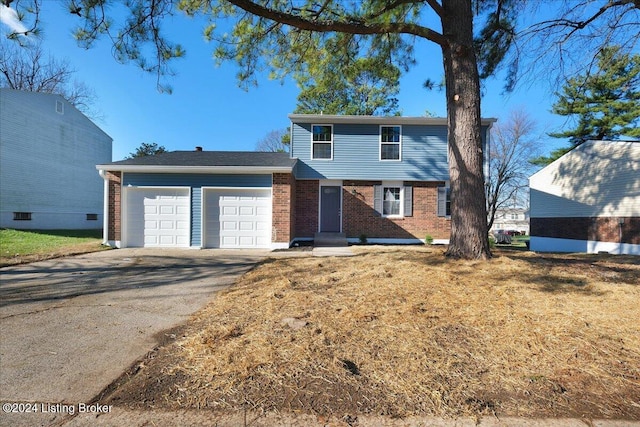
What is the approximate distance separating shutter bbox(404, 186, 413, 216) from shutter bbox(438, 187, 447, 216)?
1.25m

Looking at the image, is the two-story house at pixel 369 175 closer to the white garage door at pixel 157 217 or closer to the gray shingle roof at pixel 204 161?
the gray shingle roof at pixel 204 161

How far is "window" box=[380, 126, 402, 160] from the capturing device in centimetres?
1259

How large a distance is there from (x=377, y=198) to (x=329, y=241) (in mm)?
A: 3084

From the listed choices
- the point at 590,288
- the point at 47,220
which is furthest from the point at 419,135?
the point at 47,220

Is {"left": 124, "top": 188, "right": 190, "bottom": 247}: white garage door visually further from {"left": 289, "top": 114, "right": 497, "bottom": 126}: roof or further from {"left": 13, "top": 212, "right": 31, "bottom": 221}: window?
{"left": 13, "top": 212, "right": 31, "bottom": 221}: window

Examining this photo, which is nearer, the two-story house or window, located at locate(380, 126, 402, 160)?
the two-story house

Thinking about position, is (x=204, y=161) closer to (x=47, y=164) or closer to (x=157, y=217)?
(x=157, y=217)

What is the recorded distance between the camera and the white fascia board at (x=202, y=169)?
10000mm

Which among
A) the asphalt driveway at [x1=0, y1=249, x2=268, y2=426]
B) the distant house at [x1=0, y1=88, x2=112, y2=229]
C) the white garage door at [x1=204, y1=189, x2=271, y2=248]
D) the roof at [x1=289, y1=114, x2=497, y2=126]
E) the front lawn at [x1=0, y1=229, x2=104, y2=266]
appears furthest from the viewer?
the distant house at [x1=0, y1=88, x2=112, y2=229]

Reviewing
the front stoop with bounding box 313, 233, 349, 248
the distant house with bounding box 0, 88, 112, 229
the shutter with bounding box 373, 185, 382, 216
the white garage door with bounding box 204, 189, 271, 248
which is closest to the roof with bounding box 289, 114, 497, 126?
the shutter with bounding box 373, 185, 382, 216

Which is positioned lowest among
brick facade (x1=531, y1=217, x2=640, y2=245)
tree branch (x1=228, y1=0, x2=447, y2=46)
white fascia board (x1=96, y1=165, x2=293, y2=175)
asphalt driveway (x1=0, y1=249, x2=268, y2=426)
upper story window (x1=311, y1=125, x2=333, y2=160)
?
asphalt driveway (x1=0, y1=249, x2=268, y2=426)

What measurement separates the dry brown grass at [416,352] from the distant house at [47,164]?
18.2 metres

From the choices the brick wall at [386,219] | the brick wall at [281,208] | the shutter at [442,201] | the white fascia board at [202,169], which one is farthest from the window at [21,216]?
the shutter at [442,201]

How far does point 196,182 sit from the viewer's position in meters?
10.3
